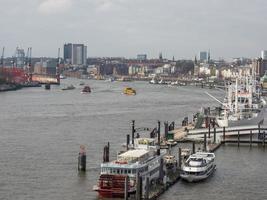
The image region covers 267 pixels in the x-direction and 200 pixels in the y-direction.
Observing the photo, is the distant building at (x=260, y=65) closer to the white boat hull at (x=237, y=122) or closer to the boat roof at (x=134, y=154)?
the white boat hull at (x=237, y=122)

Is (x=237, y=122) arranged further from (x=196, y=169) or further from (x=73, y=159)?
(x=196, y=169)

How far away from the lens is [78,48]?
112688 millimetres

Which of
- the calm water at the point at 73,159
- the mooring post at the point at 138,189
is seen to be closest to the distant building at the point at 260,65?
the calm water at the point at 73,159

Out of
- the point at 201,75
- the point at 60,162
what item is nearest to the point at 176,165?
the point at 60,162

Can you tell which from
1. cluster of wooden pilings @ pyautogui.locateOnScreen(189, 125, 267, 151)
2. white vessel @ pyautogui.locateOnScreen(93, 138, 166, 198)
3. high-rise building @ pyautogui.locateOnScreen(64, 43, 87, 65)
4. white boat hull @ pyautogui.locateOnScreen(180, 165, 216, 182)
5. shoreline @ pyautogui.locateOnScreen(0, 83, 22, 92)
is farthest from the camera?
high-rise building @ pyautogui.locateOnScreen(64, 43, 87, 65)

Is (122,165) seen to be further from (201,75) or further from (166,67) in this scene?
(166,67)

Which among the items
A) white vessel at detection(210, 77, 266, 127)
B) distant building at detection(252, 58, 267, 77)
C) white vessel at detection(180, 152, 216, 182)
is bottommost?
white vessel at detection(180, 152, 216, 182)

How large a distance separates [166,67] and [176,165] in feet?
265

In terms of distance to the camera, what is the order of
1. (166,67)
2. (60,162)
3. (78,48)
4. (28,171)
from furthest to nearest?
(78,48)
(166,67)
(60,162)
(28,171)

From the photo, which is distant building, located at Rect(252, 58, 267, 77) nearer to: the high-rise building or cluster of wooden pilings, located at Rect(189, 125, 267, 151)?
the high-rise building

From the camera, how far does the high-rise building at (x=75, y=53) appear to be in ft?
360

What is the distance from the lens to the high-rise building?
360 feet

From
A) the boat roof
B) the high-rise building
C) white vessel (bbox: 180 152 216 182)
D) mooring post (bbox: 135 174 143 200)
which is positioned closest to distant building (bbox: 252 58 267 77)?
the high-rise building

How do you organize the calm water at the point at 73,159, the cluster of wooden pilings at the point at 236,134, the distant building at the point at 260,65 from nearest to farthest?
the calm water at the point at 73,159
the cluster of wooden pilings at the point at 236,134
the distant building at the point at 260,65
